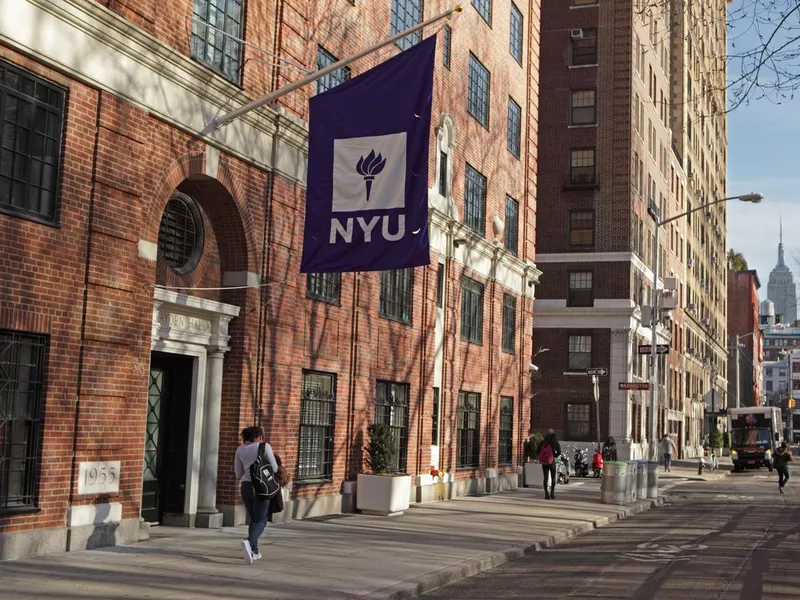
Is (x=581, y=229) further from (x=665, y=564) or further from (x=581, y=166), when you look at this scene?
(x=665, y=564)

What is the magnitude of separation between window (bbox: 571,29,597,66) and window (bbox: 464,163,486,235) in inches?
1057

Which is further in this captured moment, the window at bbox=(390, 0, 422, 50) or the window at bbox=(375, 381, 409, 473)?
the window at bbox=(390, 0, 422, 50)

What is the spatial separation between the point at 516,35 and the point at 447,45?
7.56m

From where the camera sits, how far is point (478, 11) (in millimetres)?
28453

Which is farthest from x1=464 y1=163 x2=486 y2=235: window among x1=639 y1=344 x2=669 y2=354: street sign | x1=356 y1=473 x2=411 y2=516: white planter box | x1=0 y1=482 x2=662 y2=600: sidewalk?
x1=639 y1=344 x2=669 y2=354: street sign

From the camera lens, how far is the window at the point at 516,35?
3222cm

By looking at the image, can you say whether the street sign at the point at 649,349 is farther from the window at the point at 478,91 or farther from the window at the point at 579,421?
the window at the point at 478,91

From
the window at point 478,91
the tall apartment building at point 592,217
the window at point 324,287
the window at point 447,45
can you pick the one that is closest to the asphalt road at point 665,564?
the window at point 324,287

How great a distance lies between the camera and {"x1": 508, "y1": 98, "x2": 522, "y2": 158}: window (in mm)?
31834

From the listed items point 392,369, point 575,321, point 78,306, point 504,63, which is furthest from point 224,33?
point 575,321

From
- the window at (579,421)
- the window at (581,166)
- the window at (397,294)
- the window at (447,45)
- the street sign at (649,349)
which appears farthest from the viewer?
the window at (581,166)

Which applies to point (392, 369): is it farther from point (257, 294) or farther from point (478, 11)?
point (478, 11)

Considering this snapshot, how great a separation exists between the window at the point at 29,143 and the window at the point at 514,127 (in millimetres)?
20618

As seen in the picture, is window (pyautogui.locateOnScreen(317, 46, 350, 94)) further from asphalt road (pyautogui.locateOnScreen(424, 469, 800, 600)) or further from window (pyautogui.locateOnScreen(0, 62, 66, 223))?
asphalt road (pyautogui.locateOnScreen(424, 469, 800, 600))
